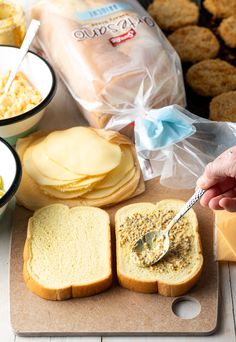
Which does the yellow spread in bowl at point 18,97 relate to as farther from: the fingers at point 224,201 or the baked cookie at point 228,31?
the baked cookie at point 228,31

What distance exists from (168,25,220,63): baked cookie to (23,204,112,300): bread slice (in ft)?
3.08

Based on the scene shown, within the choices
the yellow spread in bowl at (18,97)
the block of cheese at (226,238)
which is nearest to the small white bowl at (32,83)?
the yellow spread in bowl at (18,97)

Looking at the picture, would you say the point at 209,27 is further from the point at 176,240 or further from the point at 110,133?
the point at 176,240

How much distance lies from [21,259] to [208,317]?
1.71 feet

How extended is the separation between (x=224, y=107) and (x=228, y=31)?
1.80 feet

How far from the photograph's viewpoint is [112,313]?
153 cm

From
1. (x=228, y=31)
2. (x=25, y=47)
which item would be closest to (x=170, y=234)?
(x=25, y=47)

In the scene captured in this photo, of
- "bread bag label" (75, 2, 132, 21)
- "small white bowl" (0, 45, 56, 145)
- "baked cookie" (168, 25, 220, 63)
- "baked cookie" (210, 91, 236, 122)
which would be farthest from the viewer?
"baked cookie" (168, 25, 220, 63)

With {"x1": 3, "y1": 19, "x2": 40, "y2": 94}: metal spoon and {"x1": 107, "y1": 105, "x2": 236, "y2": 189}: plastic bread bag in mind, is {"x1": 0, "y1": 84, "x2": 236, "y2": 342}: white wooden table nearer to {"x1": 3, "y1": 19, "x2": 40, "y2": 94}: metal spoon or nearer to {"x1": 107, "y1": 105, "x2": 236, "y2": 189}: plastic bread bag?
{"x1": 107, "y1": 105, "x2": 236, "y2": 189}: plastic bread bag

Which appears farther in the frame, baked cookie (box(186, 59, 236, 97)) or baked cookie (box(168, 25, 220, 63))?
baked cookie (box(168, 25, 220, 63))

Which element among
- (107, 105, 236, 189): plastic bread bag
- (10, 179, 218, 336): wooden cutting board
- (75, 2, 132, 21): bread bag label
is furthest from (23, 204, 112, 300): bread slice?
(75, 2, 132, 21): bread bag label

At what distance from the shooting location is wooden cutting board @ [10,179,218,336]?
150cm

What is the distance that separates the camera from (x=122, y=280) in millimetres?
1579

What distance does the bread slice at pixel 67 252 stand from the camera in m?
1.56
